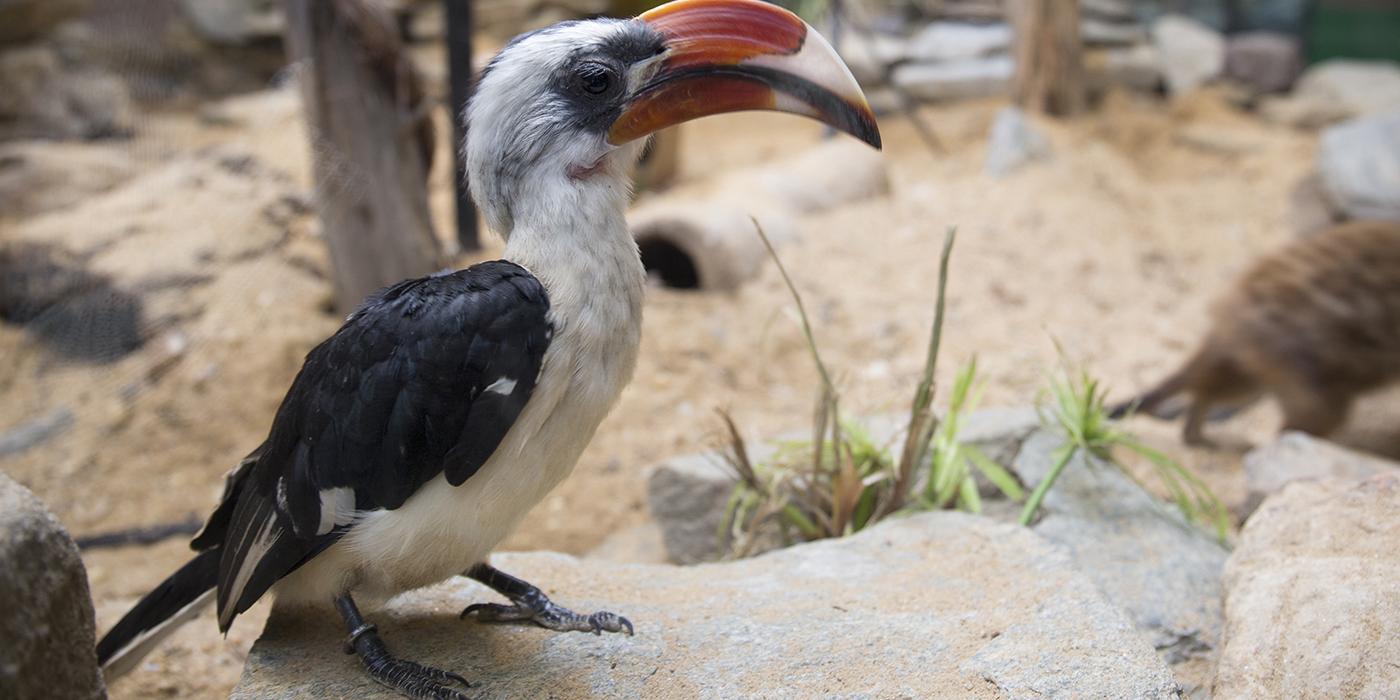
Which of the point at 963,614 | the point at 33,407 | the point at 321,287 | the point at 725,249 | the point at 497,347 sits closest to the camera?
the point at 497,347

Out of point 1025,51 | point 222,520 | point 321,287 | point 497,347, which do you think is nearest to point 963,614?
point 497,347

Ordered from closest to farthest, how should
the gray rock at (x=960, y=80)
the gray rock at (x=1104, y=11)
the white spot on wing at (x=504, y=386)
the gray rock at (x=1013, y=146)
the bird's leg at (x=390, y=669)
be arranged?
the white spot on wing at (x=504, y=386)
the bird's leg at (x=390, y=669)
the gray rock at (x=1013, y=146)
the gray rock at (x=960, y=80)
the gray rock at (x=1104, y=11)

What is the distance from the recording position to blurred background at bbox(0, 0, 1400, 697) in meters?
4.00

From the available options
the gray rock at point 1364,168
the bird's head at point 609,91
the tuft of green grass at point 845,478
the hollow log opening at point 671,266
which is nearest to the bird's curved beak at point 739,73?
the bird's head at point 609,91

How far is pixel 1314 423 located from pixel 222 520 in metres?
3.80

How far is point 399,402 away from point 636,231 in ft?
11.5

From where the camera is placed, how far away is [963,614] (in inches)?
84.4

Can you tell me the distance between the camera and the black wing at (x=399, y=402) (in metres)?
1.80

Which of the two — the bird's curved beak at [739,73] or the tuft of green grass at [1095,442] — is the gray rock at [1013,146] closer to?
the tuft of green grass at [1095,442]

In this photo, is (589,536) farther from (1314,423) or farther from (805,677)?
(1314,423)

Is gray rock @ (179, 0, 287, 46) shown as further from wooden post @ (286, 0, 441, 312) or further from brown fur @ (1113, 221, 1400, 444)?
brown fur @ (1113, 221, 1400, 444)

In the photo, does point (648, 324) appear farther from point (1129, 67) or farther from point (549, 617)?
point (1129, 67)

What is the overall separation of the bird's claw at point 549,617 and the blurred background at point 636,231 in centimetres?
92

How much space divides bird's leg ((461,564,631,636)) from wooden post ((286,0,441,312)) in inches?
88.3
